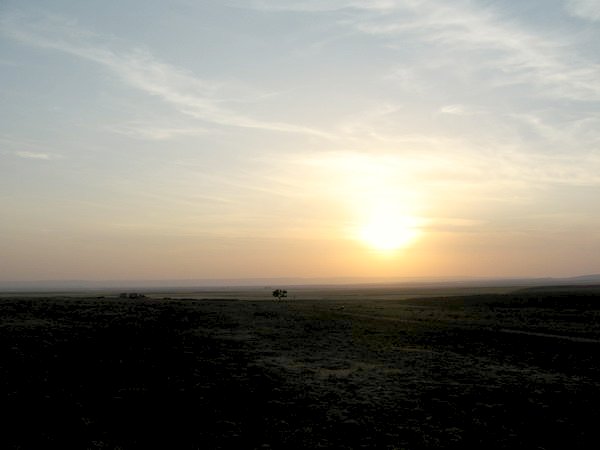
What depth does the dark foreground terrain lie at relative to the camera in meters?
13.5

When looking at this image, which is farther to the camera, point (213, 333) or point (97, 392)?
point (213, 333)

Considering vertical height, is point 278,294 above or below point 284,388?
above

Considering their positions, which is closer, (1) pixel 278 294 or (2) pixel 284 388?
(2) pixel 284 388

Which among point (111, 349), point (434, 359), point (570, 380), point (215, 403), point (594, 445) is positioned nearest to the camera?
point (594, 445)

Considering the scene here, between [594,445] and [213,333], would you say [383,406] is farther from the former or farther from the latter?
[213,333]

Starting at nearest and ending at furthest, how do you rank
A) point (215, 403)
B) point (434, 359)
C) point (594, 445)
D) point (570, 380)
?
1. point (594, 445)
2. point (215, 403)
3. point (570, 380)
4. point (434, 359)

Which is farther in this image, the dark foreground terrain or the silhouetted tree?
the silhouetted tree

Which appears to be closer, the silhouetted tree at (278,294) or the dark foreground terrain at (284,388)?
the dark foreground terrain at (284,388)

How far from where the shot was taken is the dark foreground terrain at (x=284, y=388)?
44.2 ft

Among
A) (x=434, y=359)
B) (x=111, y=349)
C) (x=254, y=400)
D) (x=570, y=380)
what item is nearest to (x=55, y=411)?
(x=254, y=400)

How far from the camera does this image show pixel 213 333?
32094 mm

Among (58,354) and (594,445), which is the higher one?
(58,354)

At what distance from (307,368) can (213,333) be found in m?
11.6

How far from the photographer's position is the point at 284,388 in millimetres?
18234
